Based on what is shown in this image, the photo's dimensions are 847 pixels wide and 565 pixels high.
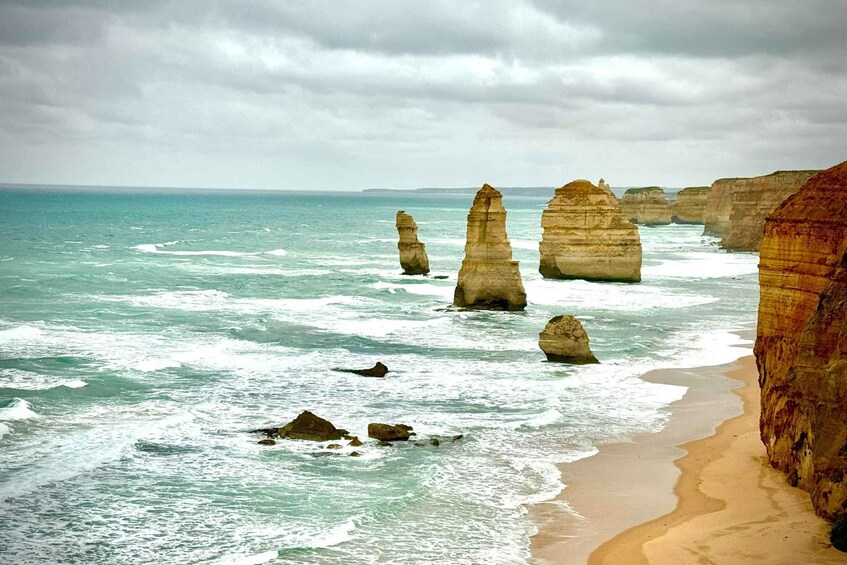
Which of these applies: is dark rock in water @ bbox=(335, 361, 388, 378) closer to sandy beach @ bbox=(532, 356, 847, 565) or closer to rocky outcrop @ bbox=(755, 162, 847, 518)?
sandy beach @ bbox=(532, 356, 847, 565)

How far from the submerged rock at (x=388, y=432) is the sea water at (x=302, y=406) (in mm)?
412

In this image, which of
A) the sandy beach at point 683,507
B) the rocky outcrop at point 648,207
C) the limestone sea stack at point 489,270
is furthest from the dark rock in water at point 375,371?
the rocky outcrop at point 648,207

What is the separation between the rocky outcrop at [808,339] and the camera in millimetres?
14953

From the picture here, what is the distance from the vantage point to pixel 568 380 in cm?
2925

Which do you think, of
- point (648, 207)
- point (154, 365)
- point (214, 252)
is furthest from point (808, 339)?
point (648, 207)

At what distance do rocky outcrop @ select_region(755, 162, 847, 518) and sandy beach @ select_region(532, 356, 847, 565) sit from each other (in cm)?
69

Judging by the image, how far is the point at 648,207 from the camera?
134m

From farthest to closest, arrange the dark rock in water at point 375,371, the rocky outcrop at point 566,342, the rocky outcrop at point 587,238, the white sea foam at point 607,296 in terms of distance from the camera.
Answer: the rocky outcrop at point 587,238
the white sea foam at point 607,296
the rocky outcrop at point 566,342
the dark rock in water at point 375,371

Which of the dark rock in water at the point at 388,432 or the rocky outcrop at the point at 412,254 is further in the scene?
the rocky outcrop at the point at 412,254

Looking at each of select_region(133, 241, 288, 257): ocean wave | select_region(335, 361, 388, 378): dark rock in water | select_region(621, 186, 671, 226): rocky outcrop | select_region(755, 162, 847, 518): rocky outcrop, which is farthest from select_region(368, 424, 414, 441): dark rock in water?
select_region(621, 186, 671, 226): rocky outcrop

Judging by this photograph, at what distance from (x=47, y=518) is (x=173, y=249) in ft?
236

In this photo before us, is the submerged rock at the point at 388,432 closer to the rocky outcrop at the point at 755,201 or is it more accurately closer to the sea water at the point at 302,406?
the sea water at the point at 302,406

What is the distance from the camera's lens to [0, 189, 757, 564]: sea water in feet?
54.0

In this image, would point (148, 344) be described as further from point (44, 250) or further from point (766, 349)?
point (44, 250)
